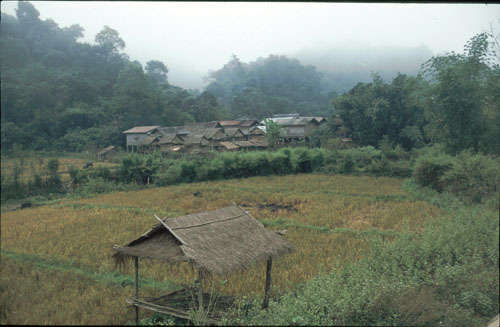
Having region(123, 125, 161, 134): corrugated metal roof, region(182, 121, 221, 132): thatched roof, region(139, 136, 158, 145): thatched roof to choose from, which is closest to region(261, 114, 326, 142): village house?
region(182, 121, 221, 132): thatched roof

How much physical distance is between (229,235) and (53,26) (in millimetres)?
7378

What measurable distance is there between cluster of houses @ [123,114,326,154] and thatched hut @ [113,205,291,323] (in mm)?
7586

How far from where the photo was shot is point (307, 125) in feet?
50.2

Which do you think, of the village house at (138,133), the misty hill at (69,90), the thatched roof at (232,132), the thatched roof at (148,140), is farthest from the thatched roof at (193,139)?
the village house at (138,133)

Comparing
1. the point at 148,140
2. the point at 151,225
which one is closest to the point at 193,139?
the point at 148,140

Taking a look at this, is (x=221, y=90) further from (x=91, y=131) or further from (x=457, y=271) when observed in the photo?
(x=457, y=271)

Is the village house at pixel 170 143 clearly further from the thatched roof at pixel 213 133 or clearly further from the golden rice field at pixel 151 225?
the golden rice field at pixel 151 225

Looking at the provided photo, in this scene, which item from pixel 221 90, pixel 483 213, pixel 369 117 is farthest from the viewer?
pixel 369 117

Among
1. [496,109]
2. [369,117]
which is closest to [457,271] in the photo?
[496,109]

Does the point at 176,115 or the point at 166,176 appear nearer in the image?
the point at 176,115

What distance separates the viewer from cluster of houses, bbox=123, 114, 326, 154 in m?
12.7

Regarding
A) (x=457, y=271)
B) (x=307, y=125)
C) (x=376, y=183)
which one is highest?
(x=307, y=125)

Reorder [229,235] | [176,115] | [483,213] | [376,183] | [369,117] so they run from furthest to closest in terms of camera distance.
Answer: [369,117] → [376,183] → [176,115] → [483,213] → [229,235]

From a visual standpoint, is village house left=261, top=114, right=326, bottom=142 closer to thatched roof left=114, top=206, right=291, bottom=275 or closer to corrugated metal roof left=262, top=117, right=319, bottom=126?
corrugated metal roof left=262, top=117, right=319, bottom=126
